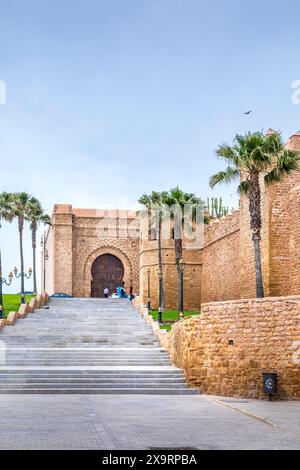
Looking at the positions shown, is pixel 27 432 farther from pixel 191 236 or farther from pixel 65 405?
pixel 191 236

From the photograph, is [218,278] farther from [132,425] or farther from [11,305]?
[132,425]

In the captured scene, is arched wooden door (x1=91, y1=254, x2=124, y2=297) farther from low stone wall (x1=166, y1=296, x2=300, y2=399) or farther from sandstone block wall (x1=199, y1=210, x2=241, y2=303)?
low stone wall (x1=166, y1=296, x2=300, y2=399)

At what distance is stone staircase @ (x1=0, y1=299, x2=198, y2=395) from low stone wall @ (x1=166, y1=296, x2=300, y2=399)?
0.85 metres

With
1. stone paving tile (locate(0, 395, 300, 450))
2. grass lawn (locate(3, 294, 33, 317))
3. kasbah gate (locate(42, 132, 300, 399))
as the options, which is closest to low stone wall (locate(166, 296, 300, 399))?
kasbah gate (locate(42, 132, 300, 399))

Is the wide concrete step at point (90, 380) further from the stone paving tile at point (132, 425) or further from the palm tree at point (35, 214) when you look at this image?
the palm tree at point (35, 214)

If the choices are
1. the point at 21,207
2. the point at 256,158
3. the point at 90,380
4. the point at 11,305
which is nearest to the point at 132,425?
the point at 90,380

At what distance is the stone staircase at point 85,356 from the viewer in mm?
18047

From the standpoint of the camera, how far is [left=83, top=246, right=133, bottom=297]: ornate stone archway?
4734 cm

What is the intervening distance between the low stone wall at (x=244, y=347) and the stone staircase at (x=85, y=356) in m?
0.85

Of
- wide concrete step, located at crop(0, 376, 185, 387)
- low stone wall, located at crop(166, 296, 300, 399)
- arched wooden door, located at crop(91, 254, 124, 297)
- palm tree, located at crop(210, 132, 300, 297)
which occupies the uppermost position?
palm tree, located at crop(210, 132, 300, 297)

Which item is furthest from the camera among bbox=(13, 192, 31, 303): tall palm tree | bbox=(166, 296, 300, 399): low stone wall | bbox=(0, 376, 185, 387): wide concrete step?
bbox=(13, 192, 31, 303): tall palm tree

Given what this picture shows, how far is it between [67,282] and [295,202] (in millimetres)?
23482

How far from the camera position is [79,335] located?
25125mm

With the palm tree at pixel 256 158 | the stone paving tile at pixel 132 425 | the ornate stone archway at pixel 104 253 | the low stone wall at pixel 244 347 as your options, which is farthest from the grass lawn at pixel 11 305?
the stone paving tile at pixel 132 425
